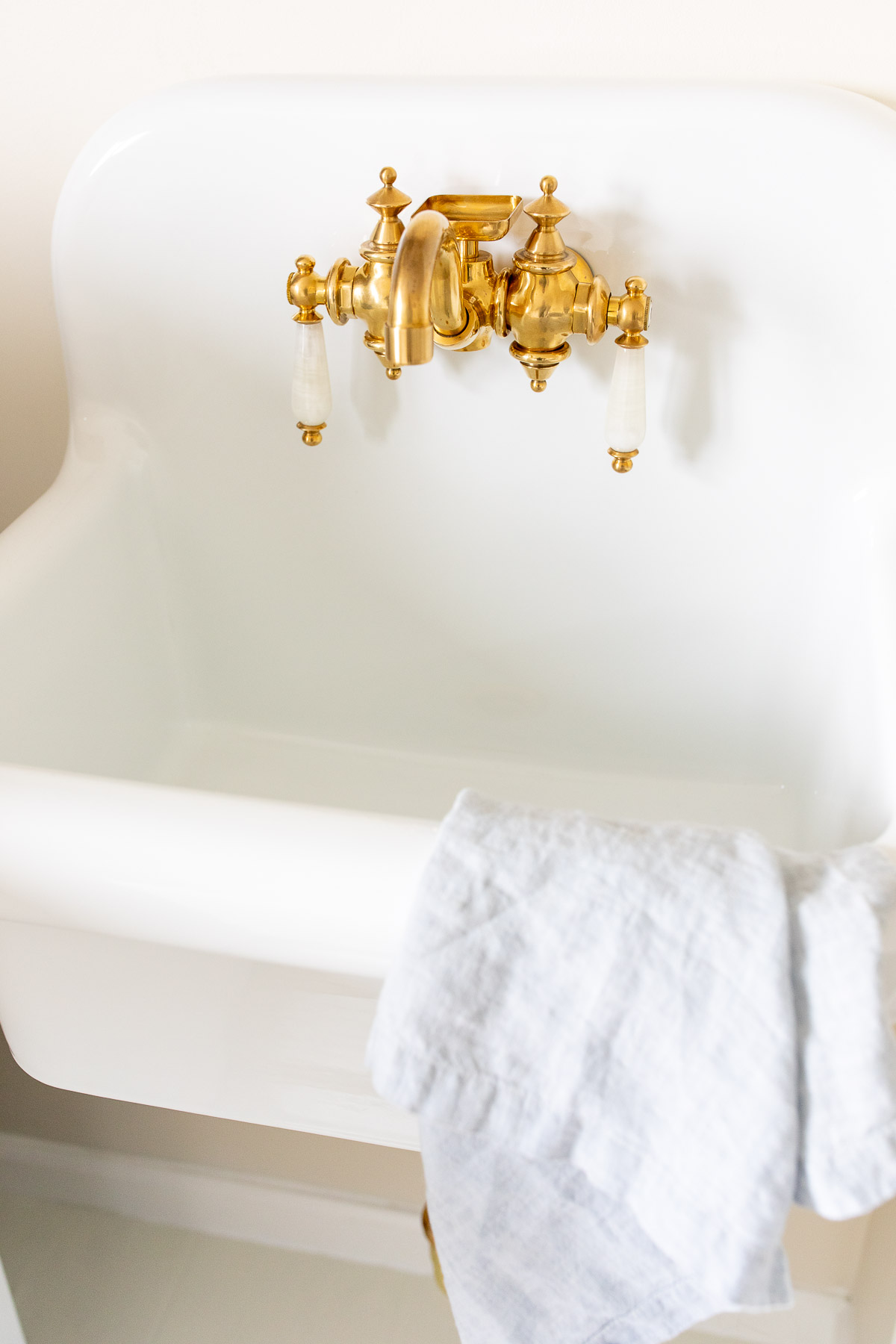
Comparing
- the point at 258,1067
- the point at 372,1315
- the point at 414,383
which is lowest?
the point at 372,1315

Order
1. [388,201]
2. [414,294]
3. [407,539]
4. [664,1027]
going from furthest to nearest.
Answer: [407,539] < [388,201] < [414,294] < [664,1027]

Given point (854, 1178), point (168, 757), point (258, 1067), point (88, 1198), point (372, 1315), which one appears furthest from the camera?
point (88, 1198)

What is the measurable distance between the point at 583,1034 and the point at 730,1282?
9cm

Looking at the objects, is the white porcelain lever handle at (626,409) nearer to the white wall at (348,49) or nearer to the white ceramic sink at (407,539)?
the white ceramic sink at (407,539)

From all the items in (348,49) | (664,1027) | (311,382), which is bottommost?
(664,1027)

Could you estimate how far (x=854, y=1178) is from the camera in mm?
372

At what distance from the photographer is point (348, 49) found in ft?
2.26

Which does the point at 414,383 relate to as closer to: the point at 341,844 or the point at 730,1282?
the point at 341,844

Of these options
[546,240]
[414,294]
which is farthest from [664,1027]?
[546,240]

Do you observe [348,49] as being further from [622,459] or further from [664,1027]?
[664,1027]

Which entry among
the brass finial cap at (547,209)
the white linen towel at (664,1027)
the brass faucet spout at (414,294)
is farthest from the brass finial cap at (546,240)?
the white linen towel at (664,1027)

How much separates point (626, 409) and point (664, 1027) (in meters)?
0.39

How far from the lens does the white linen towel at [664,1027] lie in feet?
1.23

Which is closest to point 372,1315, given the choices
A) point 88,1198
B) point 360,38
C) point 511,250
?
Result: point 88,1198
